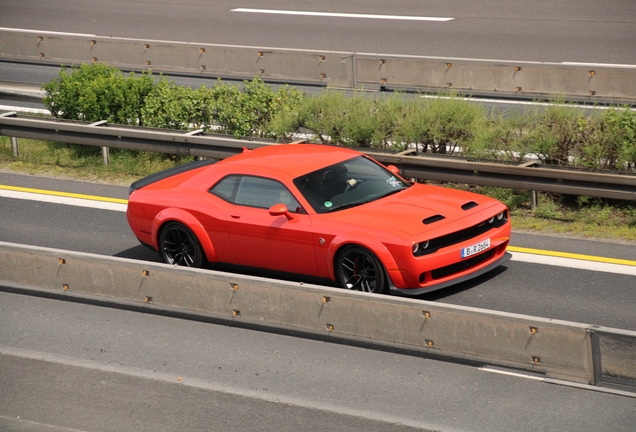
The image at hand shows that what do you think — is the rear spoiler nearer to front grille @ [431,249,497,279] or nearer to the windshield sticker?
the windshield sticker

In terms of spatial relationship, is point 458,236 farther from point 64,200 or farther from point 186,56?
point 186,56

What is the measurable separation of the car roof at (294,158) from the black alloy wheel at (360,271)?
4.17 ft

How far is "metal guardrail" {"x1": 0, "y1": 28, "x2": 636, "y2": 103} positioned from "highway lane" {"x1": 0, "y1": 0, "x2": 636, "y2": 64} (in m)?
2.15

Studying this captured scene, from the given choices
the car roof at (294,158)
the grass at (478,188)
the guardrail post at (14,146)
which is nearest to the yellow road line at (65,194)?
the grass at (478,188)

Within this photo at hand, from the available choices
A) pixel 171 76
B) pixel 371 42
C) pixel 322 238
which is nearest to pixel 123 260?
pixel 322 238

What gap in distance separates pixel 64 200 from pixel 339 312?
7.61 m

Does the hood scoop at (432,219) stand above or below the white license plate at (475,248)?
above

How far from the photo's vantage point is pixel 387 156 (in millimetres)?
14695

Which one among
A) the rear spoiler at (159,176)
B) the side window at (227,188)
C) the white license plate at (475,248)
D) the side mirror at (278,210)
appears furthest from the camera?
the rear spoiler at (159,176)

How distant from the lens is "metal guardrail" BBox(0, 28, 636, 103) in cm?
1975

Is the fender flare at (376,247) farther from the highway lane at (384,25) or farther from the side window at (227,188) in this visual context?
the highway lane at (384,25)

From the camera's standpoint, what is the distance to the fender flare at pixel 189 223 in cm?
1157

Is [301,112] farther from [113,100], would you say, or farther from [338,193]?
[338,193]

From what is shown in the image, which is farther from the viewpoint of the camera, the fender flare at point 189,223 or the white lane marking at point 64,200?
the white lane marking at point 64,200
